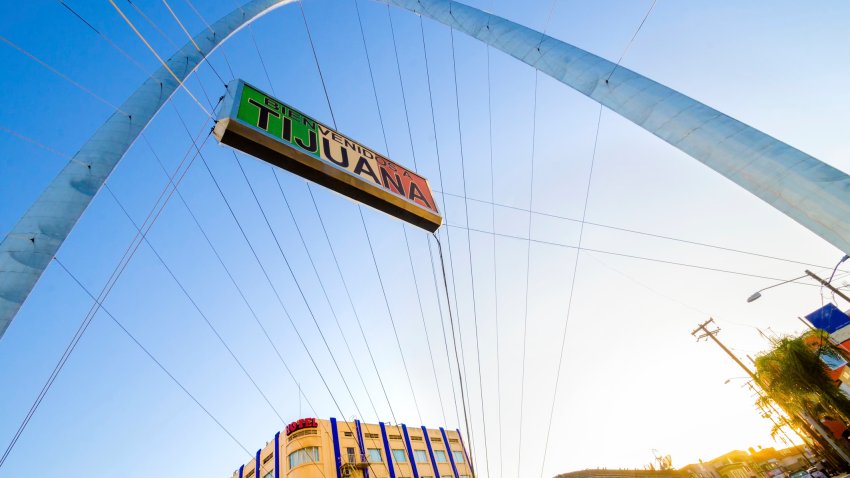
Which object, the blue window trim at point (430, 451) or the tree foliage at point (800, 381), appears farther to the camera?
the blue window trim at point (430, 451)

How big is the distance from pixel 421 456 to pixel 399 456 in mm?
3112

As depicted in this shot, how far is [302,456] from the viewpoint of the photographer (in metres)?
26.3

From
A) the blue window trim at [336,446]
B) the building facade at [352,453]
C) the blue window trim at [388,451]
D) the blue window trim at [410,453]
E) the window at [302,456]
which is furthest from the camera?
the blue window trim at [410,453]

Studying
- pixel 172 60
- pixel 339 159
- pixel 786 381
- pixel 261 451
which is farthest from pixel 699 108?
pixel 261 451

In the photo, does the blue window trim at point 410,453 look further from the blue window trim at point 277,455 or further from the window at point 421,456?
the blue window trim at point 277,455

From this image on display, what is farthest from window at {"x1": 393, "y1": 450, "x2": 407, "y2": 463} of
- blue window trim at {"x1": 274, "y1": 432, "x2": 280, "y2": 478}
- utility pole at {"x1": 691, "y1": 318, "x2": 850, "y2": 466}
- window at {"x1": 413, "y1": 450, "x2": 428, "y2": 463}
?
utility pole at {"x1": 691, "y1": 318, "x2": 850, "y2": 466}

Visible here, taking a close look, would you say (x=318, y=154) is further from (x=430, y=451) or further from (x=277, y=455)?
(x=430, y=451)

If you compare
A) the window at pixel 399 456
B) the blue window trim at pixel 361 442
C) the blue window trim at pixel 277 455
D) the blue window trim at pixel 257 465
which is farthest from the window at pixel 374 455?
the blue window trim at pixel 257 465

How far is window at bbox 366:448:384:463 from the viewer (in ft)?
98.4

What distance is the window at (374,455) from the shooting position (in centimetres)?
2999

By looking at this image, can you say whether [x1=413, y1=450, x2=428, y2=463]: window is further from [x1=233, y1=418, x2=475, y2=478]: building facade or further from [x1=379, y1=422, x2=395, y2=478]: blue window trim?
[x1=379, y1=422, x2=395, y2=478]: blue window trim

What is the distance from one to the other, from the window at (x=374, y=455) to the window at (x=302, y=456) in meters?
5.40

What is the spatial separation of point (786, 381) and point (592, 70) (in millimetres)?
32080

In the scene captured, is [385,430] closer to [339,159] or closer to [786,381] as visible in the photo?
[786,381]
